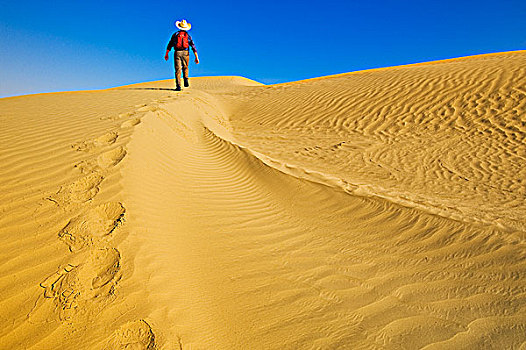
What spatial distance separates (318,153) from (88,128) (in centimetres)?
451

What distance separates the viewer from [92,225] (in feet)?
8.21

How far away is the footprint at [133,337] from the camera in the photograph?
5.63 feet

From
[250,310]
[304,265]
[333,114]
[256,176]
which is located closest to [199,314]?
[250,310]

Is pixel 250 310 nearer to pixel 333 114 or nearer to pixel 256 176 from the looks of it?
pixel 256 176

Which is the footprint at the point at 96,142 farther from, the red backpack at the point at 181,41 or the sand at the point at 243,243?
the red backpack at the point at 181,41

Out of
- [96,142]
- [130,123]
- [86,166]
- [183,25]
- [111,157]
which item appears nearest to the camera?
[86,166]

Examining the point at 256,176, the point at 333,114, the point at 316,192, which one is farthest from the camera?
the point at 333,114

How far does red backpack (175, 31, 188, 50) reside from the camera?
406 inches

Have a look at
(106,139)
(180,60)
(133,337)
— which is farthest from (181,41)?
(133,337)

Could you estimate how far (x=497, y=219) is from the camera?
3.12 meters

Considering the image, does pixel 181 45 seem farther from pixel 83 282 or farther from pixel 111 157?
pixel 83 282

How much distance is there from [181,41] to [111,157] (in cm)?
829

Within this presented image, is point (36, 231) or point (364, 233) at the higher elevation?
point (36, 231)

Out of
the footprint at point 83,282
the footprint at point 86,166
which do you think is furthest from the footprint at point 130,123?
the footprint at point 83,282
